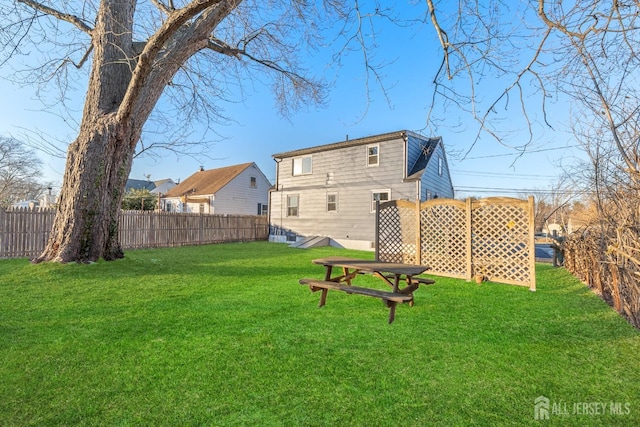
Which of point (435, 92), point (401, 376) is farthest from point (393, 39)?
point (401, 376)

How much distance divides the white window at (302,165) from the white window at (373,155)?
3691 mm

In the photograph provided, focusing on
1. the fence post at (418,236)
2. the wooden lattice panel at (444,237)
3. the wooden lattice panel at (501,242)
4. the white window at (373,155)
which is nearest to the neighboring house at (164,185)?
the white window at (373,155)

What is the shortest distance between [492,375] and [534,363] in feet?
1.98

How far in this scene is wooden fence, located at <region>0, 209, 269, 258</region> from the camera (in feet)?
31.4

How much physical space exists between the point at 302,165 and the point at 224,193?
32.1ft

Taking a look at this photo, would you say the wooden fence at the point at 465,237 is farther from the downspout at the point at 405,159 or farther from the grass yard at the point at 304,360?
the downspout at the point at 405,159

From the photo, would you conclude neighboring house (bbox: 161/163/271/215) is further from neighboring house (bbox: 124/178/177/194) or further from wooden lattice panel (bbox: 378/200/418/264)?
wooden lattice panel (bbox: 378/200/418/264)

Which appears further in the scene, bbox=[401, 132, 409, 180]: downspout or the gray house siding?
the gray house siding

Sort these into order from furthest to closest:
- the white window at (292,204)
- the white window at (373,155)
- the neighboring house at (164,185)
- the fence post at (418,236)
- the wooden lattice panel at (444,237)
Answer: the neighboring house at (164,185)
the white window at (292,204)
the white window at (373,155)
the fence post at (418,236)
the wooden lattice panel at (444,237)

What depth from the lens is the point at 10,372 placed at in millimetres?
2576

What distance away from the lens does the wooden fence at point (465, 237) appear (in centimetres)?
697

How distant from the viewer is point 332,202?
652 inches

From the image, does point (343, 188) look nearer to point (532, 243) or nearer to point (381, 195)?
point (381, 195)

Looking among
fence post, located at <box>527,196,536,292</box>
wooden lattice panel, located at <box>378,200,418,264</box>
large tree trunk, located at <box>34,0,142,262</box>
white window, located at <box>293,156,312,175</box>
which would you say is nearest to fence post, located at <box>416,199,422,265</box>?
wooden lattice panel, located at <box>378,200,418,264</box>
